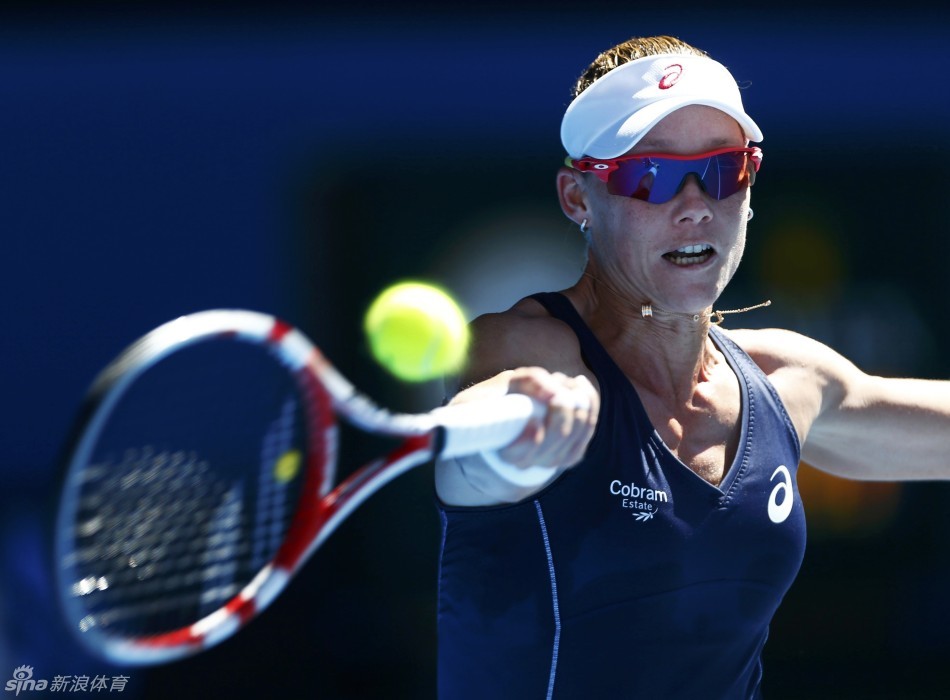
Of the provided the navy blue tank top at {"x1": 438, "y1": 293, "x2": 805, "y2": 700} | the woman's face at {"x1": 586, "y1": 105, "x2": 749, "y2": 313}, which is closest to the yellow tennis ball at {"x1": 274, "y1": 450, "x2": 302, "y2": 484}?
the navy blue tank top at {"x1": 438, "y1": 293, "x2": 805, "y2": 700}

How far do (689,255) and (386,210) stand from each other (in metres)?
3.70

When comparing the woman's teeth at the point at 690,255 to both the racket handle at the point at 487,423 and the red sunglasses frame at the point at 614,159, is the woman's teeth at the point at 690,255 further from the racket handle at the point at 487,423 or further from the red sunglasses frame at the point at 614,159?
the racket handle at the point at 487,423

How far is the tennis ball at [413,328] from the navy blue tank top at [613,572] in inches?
41.7

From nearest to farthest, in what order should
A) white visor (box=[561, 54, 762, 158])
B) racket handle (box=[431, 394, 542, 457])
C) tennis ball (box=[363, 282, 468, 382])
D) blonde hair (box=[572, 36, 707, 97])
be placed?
1. racket handle (box=[431, 394, 542, 457])
2. white visor (box=[561, 54, 762, 158])
3. blonde hair (box=[572, 36, 707, 97])
4. tennis ball (box=[363, 282, 468, 382])

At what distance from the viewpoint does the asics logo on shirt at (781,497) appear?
2580 mm

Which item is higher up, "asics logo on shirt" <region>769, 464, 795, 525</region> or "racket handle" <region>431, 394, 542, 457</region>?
"racket handle" <region>431, 394, 542, 457</region>

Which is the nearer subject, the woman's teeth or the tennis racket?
the tennis racket

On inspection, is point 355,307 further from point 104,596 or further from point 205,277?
point 104,596

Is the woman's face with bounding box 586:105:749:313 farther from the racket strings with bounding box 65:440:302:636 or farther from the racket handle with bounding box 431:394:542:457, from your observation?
the racket strings with bounding box 65:440:302:636

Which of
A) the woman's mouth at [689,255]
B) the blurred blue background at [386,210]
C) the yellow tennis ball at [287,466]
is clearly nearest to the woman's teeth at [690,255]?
the woman's mouth at [689,255]

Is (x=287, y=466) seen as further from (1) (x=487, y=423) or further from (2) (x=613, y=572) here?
(2) (x=613, y=572)

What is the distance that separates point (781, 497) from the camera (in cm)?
261

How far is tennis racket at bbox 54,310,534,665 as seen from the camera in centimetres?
186

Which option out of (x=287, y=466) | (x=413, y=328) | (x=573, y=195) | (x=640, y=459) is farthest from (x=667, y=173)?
(x=413, y=328)
